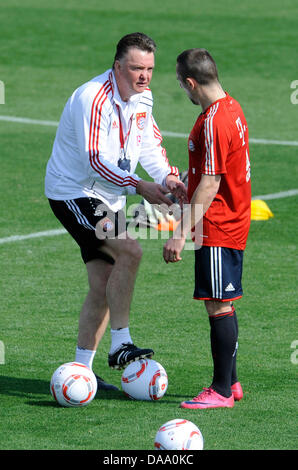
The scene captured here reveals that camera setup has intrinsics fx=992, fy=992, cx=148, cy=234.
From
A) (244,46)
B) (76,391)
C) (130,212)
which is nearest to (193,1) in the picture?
(244,46)

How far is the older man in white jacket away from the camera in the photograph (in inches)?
257

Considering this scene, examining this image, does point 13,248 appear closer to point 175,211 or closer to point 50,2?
point 175,211

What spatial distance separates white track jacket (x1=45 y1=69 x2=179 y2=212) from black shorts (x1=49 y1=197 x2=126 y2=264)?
6 centimetres

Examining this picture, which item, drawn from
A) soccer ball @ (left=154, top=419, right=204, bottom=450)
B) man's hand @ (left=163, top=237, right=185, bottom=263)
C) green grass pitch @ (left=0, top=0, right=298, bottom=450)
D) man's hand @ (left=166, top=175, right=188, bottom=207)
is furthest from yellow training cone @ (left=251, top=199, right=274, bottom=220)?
soccer ball @ (left=154, top=419, right=204, bottom=450)

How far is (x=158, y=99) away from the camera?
1967 cm

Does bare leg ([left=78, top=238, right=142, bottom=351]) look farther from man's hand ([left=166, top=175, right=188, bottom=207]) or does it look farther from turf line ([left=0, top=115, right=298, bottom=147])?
turf line ([left=0, top=115, right=298, bottom=147])

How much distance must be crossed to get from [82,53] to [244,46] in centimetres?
430

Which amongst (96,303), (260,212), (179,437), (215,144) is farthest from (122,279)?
(260,212)

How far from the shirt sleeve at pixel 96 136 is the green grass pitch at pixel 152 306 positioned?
56.7 inches

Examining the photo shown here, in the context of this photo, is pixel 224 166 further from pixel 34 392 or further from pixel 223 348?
pixel 34 392

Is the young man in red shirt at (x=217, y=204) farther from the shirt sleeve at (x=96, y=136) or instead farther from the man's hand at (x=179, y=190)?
the shirt sleeve at (x=96, y=136)

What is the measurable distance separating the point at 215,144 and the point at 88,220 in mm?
1126

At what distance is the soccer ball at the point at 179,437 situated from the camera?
5.22 metres

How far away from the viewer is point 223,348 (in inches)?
246
